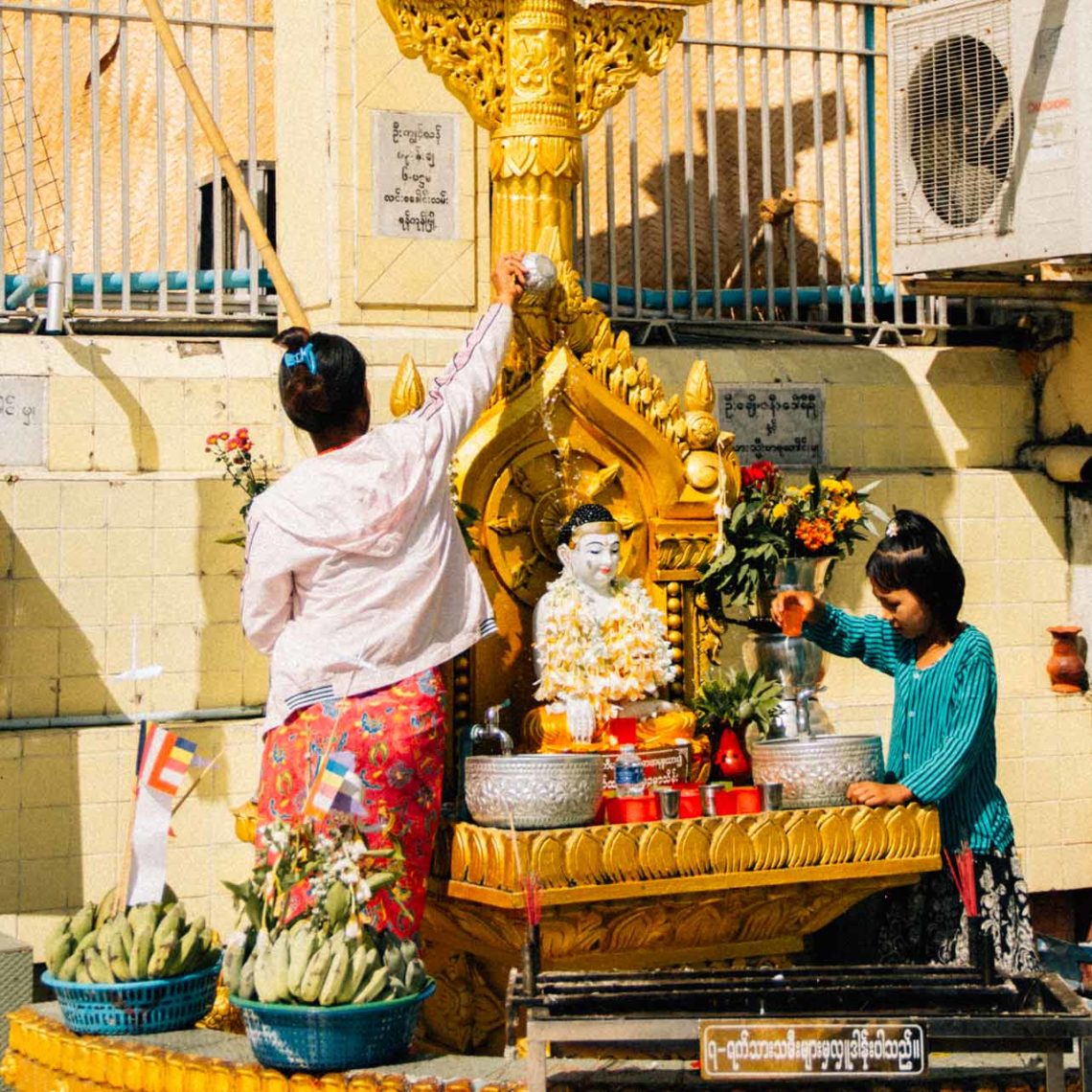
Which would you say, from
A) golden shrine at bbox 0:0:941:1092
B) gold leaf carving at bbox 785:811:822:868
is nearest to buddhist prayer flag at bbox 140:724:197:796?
golden shrine at bbox 0:0:941:1092

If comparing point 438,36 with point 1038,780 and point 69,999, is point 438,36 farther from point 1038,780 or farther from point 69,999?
point 1038,780

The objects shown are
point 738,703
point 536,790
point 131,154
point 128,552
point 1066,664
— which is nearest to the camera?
point 536,790

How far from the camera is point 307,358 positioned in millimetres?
5781

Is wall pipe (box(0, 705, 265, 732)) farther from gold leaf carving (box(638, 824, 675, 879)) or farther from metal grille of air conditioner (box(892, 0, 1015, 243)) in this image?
metal grille of air conditioner (box(892, 0, 1015, 243))

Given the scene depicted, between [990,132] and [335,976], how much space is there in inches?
191

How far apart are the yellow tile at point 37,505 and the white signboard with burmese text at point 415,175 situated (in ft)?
5.10

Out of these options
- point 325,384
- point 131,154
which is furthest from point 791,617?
point 131,154

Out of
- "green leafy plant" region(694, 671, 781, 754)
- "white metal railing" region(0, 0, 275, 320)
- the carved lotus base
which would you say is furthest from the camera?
"white metal railing" region(0, 0, 275, 320)

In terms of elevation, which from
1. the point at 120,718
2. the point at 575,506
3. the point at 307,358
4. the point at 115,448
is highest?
the point at 307,358

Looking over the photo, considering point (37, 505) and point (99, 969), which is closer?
point (99, 969)

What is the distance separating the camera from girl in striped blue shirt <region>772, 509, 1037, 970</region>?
6070mm

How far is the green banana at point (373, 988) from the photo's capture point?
5105 millimetres

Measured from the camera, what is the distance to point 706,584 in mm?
6867

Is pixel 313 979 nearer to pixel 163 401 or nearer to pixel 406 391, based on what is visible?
pixel 406 391
